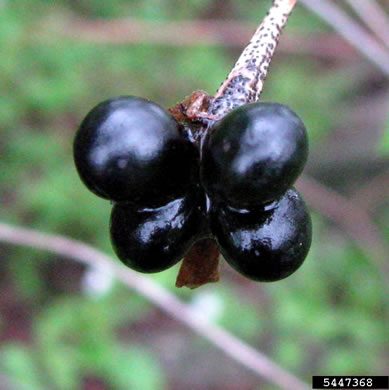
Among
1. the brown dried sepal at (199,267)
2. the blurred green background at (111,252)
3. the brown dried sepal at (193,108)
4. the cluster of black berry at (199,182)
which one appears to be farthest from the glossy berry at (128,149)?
the blurred green background at (111,252)

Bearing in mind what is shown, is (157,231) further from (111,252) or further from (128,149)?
(111,252)

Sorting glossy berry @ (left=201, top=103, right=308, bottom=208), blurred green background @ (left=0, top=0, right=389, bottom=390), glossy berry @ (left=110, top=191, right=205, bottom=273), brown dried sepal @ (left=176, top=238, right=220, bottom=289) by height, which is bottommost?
blurred green background @ (left=0, top=0, right=389, bottom=390)

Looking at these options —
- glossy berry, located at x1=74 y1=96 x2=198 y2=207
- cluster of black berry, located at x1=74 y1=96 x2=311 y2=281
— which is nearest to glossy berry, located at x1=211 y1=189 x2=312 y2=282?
cluster of black berry, located at x1=74 y1=96 x2=311 y2=281

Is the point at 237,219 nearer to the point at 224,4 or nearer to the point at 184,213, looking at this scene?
the point at 184,213

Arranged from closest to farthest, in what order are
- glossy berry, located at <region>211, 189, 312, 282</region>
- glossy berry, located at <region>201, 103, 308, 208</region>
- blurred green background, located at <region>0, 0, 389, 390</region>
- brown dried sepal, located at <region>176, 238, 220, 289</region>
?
1. glossy berry, located at <region>201, 103, 308, 208</region>
2. glossy berry, located at <region>211, 189, 312, 282</region>
3. brown dried sepal, located at <region>176, 238, 220, 289</region>
4. blurred green background, located at <region>0, 0, 389, 390</region>

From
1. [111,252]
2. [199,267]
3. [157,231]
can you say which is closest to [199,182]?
[157,231]

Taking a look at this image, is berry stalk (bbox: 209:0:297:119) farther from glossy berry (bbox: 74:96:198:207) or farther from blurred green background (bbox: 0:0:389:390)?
blurred green background (bbox: 0:0:389:390)

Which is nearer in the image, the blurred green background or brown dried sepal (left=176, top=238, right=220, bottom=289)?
brown dried sepal (left=176, top=238, right=220, bottom=289)
